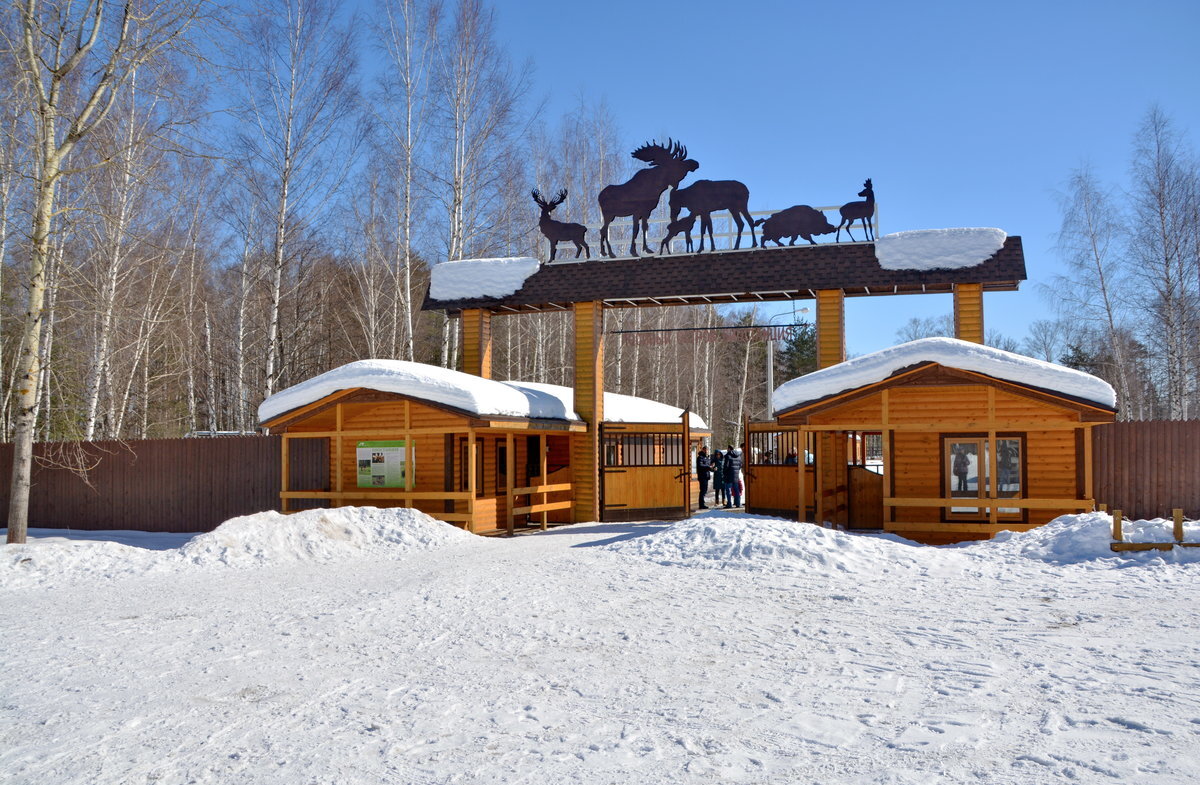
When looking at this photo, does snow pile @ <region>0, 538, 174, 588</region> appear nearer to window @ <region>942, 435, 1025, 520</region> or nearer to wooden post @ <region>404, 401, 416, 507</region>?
wooden post @ <region>404, 401, 416, 507</region>

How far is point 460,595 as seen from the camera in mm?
10320

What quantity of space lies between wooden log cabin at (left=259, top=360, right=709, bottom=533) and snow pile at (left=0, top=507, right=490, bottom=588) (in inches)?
84.5

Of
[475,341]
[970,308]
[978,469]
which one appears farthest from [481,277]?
[978,469]

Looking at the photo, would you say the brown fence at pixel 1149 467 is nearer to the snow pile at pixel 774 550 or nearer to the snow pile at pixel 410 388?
the snow pile at pixel 774 550

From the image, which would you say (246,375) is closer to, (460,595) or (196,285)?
(196,285)

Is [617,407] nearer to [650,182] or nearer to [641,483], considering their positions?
[641,483]

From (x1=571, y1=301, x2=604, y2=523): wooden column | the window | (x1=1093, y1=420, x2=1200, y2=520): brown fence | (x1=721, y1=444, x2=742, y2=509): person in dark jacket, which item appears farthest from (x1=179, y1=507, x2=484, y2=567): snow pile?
(x1=1093, y1=420, x2=1200, y2=520): brown fence

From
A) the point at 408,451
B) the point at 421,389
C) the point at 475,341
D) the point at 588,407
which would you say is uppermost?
the point at 475,341

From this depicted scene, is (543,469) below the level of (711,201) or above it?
below

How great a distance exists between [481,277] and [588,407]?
4228 mm

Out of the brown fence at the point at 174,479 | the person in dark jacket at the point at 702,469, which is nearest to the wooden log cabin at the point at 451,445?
the brown fence at the point at 174,479

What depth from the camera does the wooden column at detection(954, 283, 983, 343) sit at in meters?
18.9

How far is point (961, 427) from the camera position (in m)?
15.8

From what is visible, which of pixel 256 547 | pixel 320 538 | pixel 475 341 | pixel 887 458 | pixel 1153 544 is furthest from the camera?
pixel 475 341
